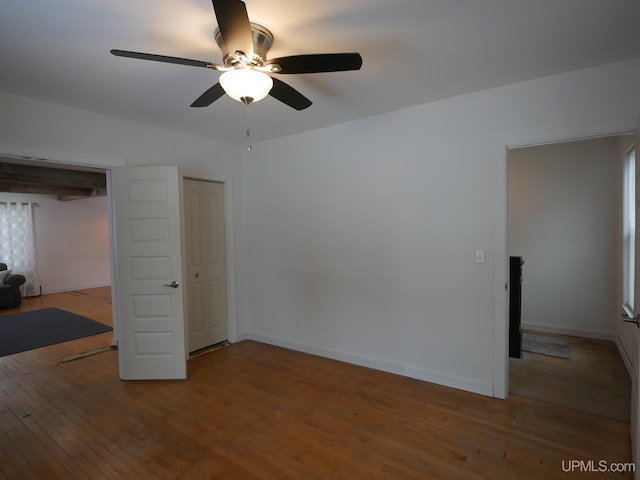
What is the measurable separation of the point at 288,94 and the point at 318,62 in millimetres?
441

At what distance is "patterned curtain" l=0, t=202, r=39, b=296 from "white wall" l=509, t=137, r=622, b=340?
998 centimetres

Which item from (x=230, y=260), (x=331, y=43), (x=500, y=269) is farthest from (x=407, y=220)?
(x=230, y=260)

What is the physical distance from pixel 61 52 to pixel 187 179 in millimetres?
1926

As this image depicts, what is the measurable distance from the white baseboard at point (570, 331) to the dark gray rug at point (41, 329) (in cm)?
621

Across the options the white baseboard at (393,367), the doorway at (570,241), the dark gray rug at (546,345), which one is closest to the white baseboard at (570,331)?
the doorway at (570,241)

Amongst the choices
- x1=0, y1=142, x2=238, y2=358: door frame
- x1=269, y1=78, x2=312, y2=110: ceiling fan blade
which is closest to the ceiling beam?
x1=0, y1=142, x2=238, y2=358: door frame

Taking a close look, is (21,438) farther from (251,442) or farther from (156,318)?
(251,442)

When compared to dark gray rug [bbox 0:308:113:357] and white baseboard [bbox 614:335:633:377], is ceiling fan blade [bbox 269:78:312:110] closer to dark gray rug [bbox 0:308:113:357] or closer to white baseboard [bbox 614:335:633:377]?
white baseboard [bbox 614:335:633:377]

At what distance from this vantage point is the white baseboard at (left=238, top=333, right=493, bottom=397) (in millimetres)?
2914

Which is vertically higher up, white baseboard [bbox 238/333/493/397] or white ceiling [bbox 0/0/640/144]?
white ceiling [bbox 0/0/640/144]

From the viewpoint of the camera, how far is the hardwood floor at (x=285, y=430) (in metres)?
2.04

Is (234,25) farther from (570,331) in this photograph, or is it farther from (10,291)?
(10,291)

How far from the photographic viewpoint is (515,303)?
358cm

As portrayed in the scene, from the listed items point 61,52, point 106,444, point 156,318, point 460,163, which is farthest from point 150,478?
point 460,163
